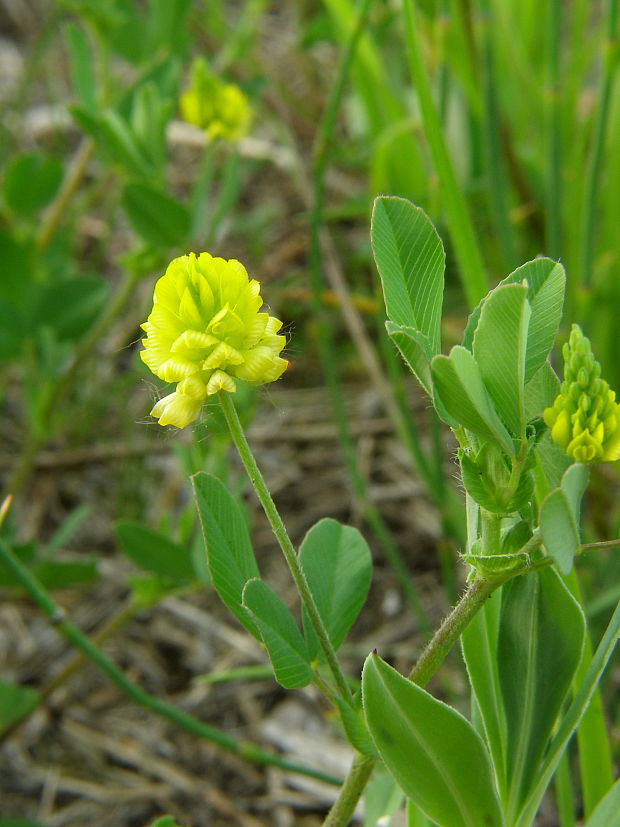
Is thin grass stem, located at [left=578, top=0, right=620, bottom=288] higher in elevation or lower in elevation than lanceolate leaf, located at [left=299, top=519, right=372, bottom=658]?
higher

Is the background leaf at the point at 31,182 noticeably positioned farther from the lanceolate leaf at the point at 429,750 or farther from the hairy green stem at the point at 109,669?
the lanceolate leaf at the point at 429,750

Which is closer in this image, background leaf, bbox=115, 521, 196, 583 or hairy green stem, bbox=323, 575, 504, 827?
hairy green stem, bbox=323, 575, 504, 827

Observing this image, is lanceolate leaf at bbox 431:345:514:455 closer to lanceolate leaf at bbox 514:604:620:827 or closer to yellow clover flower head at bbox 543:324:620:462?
yellow clover flower head at bbox 543:324:620:462

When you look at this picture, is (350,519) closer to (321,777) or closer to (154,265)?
(154,265)

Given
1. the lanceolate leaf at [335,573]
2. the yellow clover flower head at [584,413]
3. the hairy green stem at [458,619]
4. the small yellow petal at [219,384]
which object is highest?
the small yellow petal at [219,384]

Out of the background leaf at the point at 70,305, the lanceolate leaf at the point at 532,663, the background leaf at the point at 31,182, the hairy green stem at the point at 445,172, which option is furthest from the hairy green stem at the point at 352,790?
the background leaf at the point at 31,182

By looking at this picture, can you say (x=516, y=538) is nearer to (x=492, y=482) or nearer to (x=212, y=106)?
(x=492, y=482)

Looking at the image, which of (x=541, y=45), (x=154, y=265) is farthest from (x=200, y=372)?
(x=541, y=45)

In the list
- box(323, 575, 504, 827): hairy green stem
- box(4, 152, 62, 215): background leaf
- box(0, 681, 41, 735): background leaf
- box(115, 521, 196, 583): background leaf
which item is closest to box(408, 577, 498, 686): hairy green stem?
box(323, 575, 504, 827): hairy green stem
